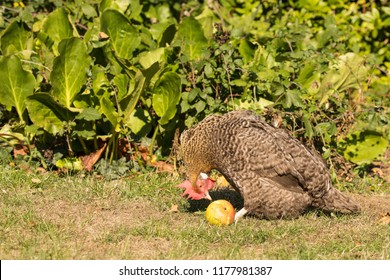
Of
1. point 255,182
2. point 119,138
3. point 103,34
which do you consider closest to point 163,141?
Result: point 119,138

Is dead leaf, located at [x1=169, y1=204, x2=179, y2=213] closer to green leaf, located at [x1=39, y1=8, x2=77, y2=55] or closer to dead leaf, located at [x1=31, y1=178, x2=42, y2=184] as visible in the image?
dead leaf, located at [x1=31, y1=178, x2=42, y2=184]

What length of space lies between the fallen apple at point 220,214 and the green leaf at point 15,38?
254cm

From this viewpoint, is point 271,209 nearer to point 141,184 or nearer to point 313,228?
point 313,228

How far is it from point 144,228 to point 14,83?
2.10 metres

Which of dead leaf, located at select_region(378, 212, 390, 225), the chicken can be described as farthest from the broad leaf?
dead leaf, located at select_region(378, 212, 390, 225)

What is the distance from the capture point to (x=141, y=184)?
275 inches

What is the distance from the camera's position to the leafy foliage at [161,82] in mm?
7148

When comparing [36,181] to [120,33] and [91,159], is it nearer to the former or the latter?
[91,159]

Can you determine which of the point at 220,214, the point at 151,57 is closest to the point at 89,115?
the point at 151,57

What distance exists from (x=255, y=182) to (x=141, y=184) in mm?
1225

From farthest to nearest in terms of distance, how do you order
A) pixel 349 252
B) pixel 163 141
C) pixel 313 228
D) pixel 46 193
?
1. pixel 163 141
2. pixel 46 193
3. pixel 313 228
4. pixel 349 252

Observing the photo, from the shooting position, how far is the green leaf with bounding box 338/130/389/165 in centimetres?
774

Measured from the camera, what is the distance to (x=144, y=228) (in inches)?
230

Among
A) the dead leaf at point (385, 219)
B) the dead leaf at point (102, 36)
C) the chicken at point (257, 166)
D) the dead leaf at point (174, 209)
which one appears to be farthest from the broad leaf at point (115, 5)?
the dead leaf at point (385, 219)
